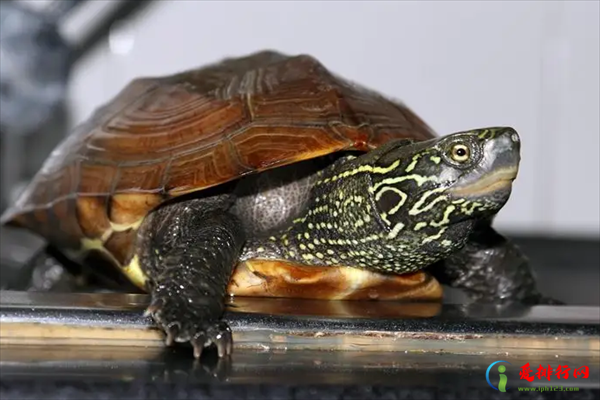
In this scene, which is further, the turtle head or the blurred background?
the blurred background

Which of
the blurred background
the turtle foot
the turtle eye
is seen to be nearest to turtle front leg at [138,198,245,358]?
the turtle foot

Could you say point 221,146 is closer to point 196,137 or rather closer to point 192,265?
point 196,137

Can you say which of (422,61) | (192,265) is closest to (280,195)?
(192,265)

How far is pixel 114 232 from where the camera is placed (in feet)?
3.95

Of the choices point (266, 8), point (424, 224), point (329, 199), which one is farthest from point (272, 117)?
point (266, 8)

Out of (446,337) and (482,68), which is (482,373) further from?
(482,68)

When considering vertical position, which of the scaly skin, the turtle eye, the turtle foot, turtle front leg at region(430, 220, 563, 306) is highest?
the turtle eye

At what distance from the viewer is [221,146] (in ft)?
3.60

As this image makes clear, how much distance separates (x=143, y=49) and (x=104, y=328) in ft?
6.04

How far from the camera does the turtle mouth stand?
0.88m

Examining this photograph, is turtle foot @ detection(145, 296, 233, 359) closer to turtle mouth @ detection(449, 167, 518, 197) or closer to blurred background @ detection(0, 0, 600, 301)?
turtle mouth @ detection(449, 167, 518, 197)

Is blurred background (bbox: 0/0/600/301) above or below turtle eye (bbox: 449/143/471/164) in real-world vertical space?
above

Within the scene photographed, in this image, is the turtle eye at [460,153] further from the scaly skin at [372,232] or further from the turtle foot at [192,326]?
the turtle foot at [192,326]

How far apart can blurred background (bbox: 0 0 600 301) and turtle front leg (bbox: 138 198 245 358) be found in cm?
129
